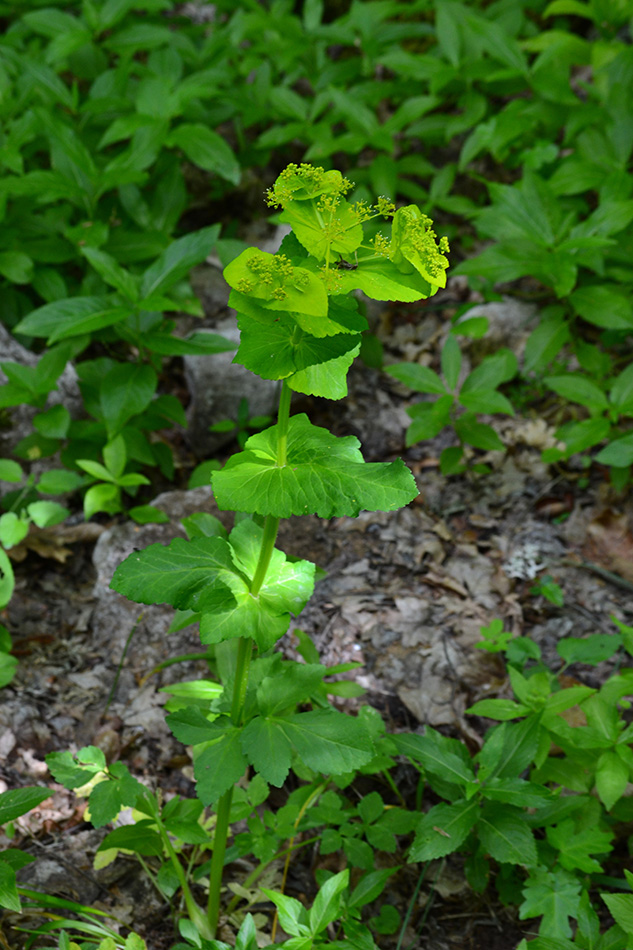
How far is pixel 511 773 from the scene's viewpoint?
1.92m

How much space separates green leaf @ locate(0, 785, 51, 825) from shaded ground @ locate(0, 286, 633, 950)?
46 centimetres

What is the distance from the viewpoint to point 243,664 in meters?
1.65

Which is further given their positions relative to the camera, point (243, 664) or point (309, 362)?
point (243, 664)

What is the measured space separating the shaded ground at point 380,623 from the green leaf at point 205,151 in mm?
1476

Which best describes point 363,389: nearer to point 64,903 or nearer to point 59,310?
point 59,310

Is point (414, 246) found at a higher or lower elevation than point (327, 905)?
higher

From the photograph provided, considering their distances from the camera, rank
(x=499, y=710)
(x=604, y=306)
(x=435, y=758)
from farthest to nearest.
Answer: (x=604, y=306) → (x=499, y=710) → (x=435, y=758)

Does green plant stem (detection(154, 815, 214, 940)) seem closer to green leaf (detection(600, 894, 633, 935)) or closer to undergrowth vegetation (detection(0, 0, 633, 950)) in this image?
undergrowth vegetation (detection(0, 0, 633, 950))

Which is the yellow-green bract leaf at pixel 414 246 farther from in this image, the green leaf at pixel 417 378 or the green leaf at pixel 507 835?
the green leaf at pixel 417 378

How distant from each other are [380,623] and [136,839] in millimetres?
1211

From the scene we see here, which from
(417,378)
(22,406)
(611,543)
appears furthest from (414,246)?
(22,406)

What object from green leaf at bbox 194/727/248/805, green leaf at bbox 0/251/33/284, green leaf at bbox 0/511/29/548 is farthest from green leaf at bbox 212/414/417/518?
green leaf at bbox 0/251/33/284

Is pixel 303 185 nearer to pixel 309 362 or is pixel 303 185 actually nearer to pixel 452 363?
pixel 309 362

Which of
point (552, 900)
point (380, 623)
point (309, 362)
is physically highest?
point (309, 362)
